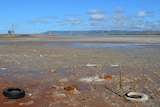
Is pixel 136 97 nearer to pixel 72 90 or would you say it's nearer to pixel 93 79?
pixel 72 90

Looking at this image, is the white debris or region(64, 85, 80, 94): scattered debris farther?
the white debris

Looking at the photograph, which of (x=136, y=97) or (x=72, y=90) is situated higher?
(x=72, y=90)

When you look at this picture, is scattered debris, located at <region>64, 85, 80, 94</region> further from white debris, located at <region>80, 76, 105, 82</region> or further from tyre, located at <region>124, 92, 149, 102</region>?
white debris, located at <region>80, 76, 105, 82</region>

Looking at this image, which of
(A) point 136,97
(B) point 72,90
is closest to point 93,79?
(B) point 72,90

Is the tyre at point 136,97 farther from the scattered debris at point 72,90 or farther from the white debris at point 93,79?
the white debris at point 93,79

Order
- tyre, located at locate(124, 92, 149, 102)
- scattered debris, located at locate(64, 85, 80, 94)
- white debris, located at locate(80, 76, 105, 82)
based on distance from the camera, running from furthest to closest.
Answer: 1. white debris, located at locate(80, 76, 105, 82)
2. scattered debris, located at locate(64, 85, 80, 94)
3. tyre, located at locate(124, 92, 149, 102)

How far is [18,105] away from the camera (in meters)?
9.46

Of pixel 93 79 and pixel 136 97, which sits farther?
pixel 93 79

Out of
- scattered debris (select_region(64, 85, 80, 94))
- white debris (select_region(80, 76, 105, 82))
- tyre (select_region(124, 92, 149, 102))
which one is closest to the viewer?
tyre (select_region(124, 92, 149, 102))

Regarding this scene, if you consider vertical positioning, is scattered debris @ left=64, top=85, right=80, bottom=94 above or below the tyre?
above

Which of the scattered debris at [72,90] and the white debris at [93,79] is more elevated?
the scattered debris at [72,90]

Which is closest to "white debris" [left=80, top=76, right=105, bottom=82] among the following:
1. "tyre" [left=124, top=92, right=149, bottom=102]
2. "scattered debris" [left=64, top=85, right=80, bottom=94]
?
"scattered debris" [left=64, top=85, right=80, bottom=94]

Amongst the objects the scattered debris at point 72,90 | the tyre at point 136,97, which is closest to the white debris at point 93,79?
the scattered debris at point 72,90

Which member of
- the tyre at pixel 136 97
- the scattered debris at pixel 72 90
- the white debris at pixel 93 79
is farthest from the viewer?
the white debris at pixel 93 79
